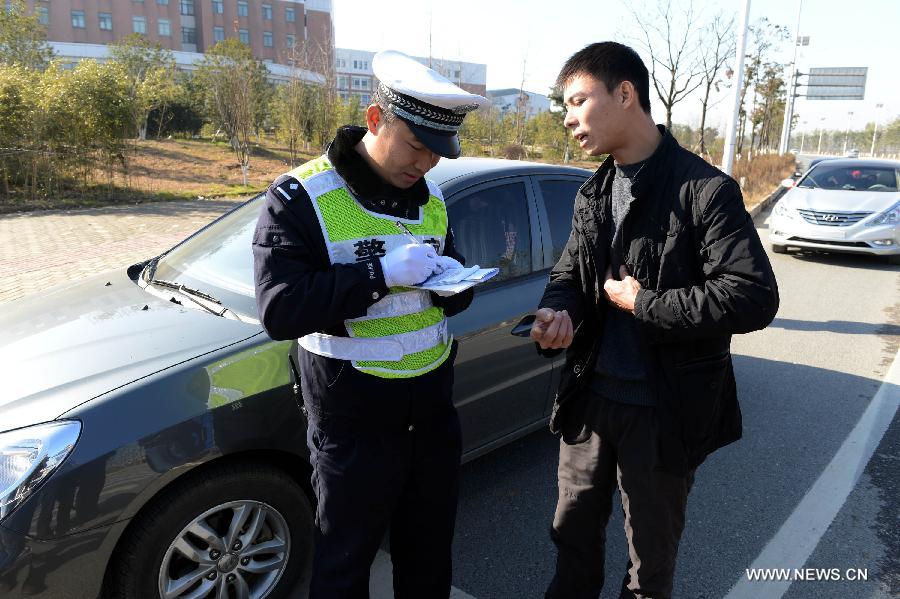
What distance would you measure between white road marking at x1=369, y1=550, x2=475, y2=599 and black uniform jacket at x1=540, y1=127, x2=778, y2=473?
917mm

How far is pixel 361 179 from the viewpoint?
1646 mm

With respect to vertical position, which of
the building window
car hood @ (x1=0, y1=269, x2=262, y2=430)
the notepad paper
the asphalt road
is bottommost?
the asphalt road

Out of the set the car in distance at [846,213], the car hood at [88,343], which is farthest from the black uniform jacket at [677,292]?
the car in distance at [846,213]

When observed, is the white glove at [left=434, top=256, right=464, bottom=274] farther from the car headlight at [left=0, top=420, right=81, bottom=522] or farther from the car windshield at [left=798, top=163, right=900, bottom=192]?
the car windshield at [left=798, top=163, right=900, bottom=192]

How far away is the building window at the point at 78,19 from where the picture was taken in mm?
57688

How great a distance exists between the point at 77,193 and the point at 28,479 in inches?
563

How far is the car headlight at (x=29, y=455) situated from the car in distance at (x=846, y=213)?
9403 millimetres

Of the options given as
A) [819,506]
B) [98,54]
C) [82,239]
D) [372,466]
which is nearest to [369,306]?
[372,466]

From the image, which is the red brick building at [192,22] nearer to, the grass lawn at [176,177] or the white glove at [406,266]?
the grass lawn at [176,177]

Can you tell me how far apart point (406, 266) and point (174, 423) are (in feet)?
3.15

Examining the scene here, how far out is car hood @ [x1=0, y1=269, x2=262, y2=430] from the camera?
75.8 inches

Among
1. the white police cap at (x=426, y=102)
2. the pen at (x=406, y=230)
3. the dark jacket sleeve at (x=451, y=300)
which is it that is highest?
the white police cap at (x=426, y=102)

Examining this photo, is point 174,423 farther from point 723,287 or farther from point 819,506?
point 819,506

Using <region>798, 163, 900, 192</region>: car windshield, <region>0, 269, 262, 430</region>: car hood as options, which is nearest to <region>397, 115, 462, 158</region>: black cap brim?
<region>0, 269, 262, 430</region>: car hood
